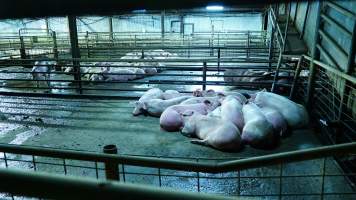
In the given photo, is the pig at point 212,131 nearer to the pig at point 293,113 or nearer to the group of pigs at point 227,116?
the group of pigs at point 227,116

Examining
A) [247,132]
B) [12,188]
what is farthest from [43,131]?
[12,188]

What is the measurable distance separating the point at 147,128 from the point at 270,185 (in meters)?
2.09

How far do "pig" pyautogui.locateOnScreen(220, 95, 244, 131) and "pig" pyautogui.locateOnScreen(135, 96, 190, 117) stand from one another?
2.70ft

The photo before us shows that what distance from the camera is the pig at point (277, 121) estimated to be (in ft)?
13.3

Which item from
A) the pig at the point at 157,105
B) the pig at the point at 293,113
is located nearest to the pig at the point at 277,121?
the pig at the point at 293,113

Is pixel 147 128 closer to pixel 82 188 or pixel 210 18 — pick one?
pixel 82 188

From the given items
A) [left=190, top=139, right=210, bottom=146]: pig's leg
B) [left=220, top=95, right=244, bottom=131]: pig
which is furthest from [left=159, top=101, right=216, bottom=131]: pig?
[left=190, top=139, right=210, bottom=146]: pig's leg

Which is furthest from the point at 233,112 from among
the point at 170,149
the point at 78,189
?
the point at 78,189

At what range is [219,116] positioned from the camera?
4.25m

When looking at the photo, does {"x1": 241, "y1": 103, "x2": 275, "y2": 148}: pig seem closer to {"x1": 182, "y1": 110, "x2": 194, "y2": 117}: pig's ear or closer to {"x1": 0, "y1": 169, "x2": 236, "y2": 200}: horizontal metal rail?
{"x1": 182, "y1": 110, "x2": 194, "y2": 117}: pig's ear

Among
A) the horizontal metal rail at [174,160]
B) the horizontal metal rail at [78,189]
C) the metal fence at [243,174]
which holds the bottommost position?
the metal fence at [243,174]

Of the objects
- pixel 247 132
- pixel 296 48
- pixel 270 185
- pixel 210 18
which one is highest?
pixel 210 18

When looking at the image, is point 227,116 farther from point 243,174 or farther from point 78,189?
point 78,189

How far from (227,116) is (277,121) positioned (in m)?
0.66
